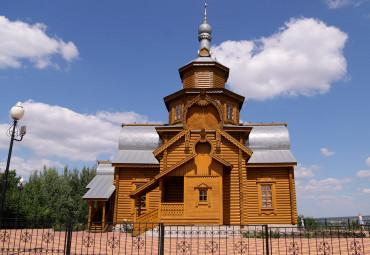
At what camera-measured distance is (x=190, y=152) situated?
1805 cm

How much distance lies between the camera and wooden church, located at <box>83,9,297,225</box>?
16312 millimetres

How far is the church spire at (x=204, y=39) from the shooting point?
26.5 m

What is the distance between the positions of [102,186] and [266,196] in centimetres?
1236

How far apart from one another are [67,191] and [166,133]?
75.6 ft

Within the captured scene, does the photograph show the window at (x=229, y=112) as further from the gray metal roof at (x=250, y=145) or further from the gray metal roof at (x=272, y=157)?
the gray metal roof at (x=272, y=157)

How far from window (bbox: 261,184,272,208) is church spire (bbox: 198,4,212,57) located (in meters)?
12.9

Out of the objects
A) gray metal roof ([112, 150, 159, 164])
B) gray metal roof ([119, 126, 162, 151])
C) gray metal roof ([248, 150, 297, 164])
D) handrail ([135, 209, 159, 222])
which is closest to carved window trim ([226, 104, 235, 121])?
gray metal roof ([248, 150, 297, 164])

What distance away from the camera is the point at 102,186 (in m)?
22.0

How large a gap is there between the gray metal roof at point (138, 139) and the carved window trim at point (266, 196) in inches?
346

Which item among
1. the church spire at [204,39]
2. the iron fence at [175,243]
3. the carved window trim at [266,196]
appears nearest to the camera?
the iron fence at [175,243]

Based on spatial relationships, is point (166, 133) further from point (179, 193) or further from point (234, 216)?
point (234, 216)

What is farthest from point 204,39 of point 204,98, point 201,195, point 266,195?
point 201,195

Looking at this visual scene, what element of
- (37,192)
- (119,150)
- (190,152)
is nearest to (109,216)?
(119,150)

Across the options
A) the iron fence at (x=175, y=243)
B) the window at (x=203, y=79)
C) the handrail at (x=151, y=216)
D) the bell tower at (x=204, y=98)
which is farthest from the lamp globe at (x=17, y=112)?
the window at (x=203, y=79)
